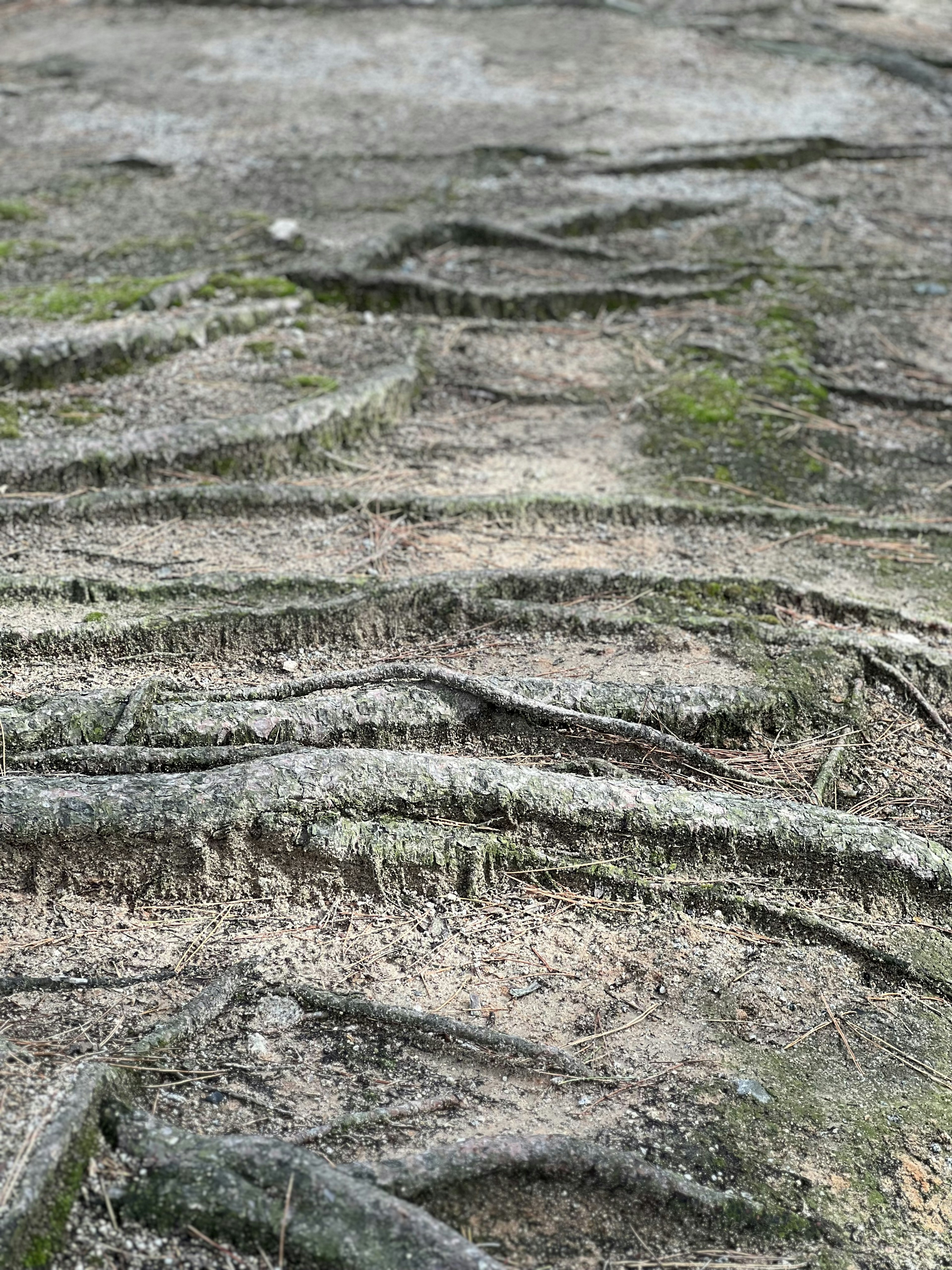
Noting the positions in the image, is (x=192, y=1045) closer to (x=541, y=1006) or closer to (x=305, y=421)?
(x=541, y=1006)

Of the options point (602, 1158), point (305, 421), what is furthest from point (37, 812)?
point (305, 421)

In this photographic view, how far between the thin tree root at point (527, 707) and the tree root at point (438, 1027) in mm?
962

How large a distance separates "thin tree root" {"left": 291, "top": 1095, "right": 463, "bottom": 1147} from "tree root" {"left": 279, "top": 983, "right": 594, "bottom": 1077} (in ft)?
0.51

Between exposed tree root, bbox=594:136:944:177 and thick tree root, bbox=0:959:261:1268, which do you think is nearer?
thick tree root, bbox=0:959:261:1268

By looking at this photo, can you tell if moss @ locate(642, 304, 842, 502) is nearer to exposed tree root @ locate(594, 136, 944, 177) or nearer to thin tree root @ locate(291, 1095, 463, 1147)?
exposed tree root @ locate(594, 136, 944, 177)

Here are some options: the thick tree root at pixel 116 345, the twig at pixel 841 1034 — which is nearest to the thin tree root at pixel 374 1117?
the twig at pixel 841 1034

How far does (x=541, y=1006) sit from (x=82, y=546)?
2.45 metres

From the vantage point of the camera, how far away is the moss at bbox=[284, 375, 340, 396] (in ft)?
16.6

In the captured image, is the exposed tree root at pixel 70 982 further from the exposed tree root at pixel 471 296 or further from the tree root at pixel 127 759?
the exposed tree root at pixel 471 296

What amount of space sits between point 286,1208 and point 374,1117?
300 mm

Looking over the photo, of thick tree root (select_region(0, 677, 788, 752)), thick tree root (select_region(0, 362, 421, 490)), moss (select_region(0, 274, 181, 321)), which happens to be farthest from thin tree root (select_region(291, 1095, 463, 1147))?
moss (select_region(0, 274, 181, 321))

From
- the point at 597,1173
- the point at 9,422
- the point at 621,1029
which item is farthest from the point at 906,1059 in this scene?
the point at 9,422

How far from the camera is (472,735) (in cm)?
322

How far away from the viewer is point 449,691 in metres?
3.24
